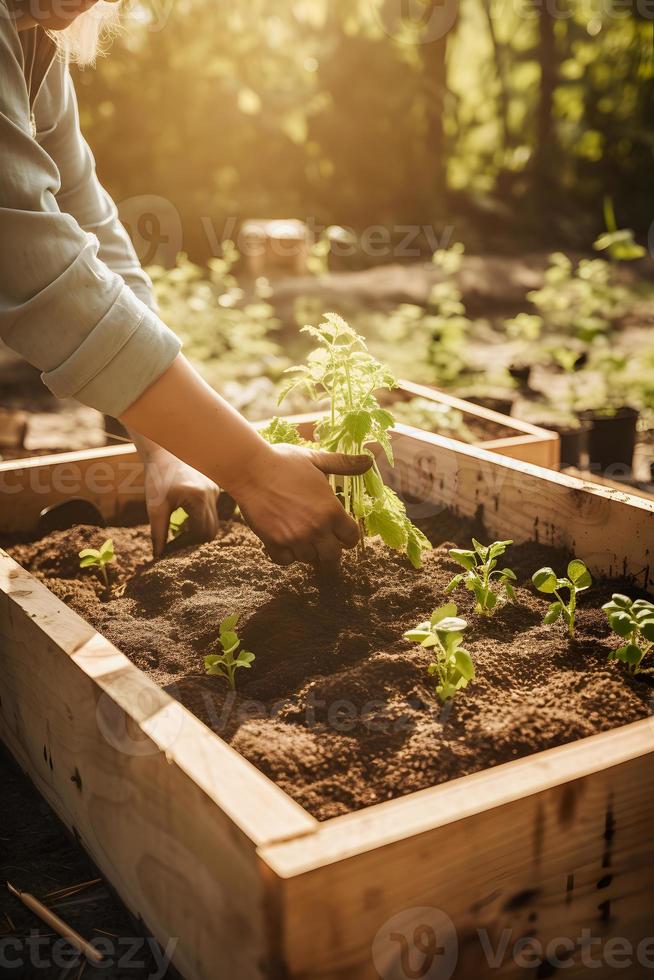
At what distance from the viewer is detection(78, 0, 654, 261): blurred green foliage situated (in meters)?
9.27

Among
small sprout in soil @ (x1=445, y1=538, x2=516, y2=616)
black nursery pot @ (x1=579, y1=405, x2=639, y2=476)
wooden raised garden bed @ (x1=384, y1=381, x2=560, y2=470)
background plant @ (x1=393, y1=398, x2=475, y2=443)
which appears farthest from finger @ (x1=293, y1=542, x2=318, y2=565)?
black nursery pot @ (x1=579, y1=405, x2=639, y2=476)

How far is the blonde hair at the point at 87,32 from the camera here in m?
1.92

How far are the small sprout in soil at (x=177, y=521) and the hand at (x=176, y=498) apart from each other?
14 millimetres

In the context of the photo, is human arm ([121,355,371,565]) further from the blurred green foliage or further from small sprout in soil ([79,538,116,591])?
the blurred green foliage

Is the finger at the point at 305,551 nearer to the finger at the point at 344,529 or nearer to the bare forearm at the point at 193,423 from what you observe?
the finger at the point at 344,529

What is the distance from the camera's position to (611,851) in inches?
48.7

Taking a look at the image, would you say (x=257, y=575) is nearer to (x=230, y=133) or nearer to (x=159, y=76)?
(x=159, y=76)

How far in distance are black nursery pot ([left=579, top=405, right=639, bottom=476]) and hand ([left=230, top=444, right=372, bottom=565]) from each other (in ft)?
7.23

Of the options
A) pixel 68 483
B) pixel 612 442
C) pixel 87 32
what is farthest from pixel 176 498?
pixel 612 442

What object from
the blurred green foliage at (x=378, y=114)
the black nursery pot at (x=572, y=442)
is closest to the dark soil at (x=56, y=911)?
the black nursery pot at (x=572, y=442)

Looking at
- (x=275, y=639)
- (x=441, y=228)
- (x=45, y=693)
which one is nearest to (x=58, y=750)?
(x=45, y=693)

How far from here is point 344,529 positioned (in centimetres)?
180

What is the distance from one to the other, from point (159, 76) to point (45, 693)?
904 centimetres

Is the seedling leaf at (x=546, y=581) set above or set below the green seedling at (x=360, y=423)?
below
